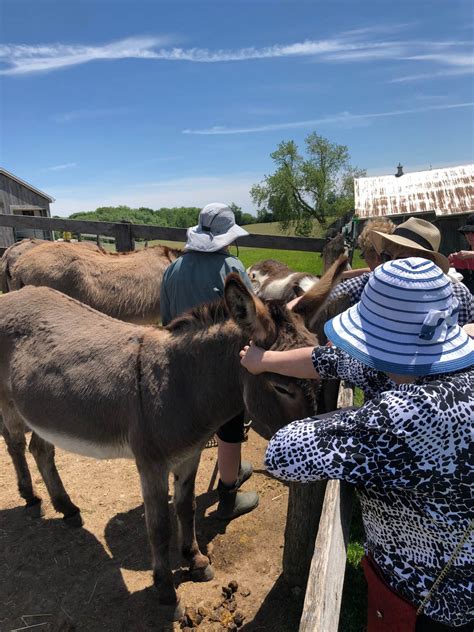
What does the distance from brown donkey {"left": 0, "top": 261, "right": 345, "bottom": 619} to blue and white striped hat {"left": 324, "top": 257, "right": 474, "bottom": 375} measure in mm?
945

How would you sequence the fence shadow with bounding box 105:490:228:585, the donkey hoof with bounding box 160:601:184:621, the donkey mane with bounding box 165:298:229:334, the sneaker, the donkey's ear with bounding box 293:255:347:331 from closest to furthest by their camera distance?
the donkey's ear with bounding box 293:255:347:331 < the donkey mane with bounding box 165:298:229:334 < the donkey hoof with bounding box 160:601:184:621 < the fence shadow with bounding box 105:490:228:585 < the sneaker

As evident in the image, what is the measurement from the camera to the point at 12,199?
2580 cm

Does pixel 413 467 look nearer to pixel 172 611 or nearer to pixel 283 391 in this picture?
pixel 283 391

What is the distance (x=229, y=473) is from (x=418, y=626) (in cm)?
249

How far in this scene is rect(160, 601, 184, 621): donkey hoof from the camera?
9.65 ft

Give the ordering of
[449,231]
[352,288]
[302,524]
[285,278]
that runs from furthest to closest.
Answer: [449,231] < [285,278] < [352,288] < [302,524]

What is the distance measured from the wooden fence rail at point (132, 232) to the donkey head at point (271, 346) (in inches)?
180

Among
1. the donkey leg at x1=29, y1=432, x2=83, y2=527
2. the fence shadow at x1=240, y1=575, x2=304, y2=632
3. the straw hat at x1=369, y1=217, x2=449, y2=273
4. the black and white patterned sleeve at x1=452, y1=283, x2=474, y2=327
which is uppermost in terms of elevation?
the straw hat at x1=369, y1=217, x2=449, y2=273

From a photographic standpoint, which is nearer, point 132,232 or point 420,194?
point 132,232

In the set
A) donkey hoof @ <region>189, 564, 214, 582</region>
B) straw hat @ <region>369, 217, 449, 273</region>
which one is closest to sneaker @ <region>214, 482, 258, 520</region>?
donkey hoof @ <region>189, 564, 214, 582</region>

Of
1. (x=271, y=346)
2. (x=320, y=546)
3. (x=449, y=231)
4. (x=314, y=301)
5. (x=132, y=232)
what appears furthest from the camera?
(x=449, y=231)

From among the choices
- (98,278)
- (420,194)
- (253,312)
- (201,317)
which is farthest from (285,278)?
(420,194)

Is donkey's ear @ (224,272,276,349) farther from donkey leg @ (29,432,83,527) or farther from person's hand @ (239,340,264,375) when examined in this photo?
donkey leg @ (29,432,83,527)

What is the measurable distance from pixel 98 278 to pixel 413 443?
247 inches
